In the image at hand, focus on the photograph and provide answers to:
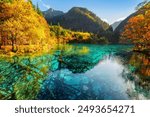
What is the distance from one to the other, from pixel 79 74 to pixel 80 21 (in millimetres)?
1199

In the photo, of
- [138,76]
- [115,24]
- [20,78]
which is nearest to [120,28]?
[115,24]

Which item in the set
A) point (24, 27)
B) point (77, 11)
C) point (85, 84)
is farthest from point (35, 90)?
point (77, 11)

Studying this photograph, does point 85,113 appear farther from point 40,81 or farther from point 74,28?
point 74,28

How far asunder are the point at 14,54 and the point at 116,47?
91.1 inches

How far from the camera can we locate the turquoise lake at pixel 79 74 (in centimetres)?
581

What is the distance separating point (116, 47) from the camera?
7398 millimetres

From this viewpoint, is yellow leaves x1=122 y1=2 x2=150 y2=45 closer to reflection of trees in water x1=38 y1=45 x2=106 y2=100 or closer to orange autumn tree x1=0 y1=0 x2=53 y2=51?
reflection of trees in water x1=38 y1=45 x2=106 y2=100

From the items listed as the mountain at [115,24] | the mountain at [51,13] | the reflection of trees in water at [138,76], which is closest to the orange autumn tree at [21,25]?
the mountain at [51,13]

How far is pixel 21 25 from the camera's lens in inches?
261

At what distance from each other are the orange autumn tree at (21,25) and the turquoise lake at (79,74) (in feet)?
1.16

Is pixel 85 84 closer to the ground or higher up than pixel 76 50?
closer to the ground

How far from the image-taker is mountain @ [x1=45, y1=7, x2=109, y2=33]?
6652mm

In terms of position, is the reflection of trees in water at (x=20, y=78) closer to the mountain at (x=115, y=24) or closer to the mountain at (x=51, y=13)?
the mountain at (x=51, y=13)

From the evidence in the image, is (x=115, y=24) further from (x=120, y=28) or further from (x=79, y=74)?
(x=79, y=74)
